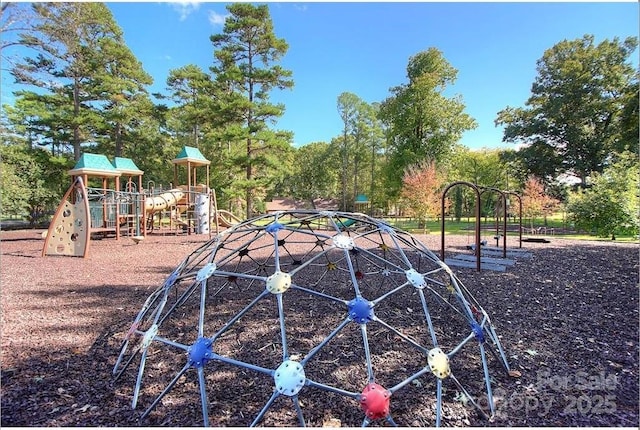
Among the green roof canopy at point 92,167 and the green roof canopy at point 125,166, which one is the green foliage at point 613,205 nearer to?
the green roof canopy at point 92,167

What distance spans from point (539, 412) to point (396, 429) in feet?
3.61

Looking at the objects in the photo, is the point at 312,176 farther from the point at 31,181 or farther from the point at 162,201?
the point at 162,201

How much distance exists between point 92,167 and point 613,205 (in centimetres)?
1825

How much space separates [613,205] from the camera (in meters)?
10.3

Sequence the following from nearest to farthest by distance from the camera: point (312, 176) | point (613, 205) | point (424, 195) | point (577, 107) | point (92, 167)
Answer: point (613, 205) < point (92, 167) < point (424, 195) < point (577, 107) < point (312, 176)

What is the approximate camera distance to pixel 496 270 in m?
6.75

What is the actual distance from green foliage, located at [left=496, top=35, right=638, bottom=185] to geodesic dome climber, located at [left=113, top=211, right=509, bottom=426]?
27958mm

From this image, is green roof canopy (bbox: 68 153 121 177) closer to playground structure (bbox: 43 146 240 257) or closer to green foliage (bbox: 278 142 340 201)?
playground structure (bbox: 43 146 240 257)

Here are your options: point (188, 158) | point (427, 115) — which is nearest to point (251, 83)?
point (188, 158)

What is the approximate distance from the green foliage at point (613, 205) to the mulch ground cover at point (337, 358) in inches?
184

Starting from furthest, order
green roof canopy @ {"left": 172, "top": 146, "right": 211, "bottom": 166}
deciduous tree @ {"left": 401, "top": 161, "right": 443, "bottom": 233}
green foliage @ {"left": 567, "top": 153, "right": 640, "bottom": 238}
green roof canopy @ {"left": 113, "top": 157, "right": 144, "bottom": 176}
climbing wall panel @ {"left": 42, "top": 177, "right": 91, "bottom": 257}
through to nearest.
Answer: deciduous tree @ {"left": 401, "top": 161, "right": 443, "bottom": 233}
green roof canopy @ {"left": 113, "top": 157, "right": 144, "bottom": 176}
green roof canopy @ {"left": 172, "top": 146, "right": 211, "bottom": 166}
green foliage @ {"left": 567, "top": 153, "right": 640, "bottom": 238}
climbing wall panel @ {"left": 42, "top": 177, "right": 91, "bottom": 257}

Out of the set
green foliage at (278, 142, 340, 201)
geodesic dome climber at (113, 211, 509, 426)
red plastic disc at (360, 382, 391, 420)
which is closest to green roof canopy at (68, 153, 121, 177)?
geodesic dome climber at (113, 211, 509, 426)

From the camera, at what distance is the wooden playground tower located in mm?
8914

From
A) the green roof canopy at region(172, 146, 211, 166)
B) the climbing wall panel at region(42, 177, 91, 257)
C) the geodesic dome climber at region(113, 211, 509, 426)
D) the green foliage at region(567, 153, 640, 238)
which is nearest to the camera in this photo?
the geodesic dome climber at region(113, 211, 509, 426)
